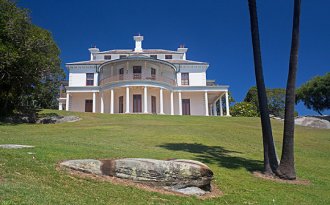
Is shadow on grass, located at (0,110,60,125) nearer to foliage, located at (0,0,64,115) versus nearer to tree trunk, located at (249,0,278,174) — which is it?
foliage, located at (0,0,64,115)

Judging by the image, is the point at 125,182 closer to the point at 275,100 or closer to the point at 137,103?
the point at 137,103

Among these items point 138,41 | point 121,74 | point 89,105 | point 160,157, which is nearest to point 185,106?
point 121,74

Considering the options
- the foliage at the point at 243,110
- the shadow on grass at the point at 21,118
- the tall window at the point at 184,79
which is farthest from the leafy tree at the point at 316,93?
the shadow on grass at the point at 21,118

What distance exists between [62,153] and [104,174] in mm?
2702

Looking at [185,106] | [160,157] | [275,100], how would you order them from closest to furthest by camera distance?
[160,157] < [185,106] < [275,100]

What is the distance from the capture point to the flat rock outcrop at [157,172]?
934cm

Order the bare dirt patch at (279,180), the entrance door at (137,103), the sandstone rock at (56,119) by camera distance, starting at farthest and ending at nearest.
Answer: the entrance door at (137,103) < the sandstone rock at (56,119) < the bare dirt patch at (279,180)

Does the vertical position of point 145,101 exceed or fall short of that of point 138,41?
it falls short

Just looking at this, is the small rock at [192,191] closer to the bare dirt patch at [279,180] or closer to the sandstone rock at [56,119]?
the bare dirt patch at [279,180]

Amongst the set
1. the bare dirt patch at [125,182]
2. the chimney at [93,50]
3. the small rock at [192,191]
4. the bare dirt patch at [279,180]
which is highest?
the chimney at [93,50]

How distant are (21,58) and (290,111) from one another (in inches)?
799

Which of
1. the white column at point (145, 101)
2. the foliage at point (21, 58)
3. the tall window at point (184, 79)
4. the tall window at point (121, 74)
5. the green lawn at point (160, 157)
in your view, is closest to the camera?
the green lawn at point (160, 157)

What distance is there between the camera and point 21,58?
80.7 feet

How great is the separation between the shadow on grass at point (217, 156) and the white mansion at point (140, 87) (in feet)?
76.0
